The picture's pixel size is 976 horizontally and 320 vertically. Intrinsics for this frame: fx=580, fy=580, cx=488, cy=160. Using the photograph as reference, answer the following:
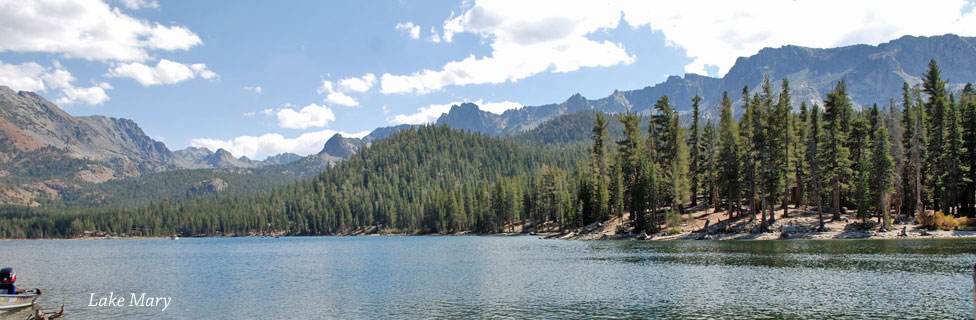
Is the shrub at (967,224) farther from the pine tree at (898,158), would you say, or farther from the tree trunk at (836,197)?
the tree trunk at (836,197)

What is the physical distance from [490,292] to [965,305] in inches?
1071

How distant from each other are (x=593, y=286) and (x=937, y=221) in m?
56.5

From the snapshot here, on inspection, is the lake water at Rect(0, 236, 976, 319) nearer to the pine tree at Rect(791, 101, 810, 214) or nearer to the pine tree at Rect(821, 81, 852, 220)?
the pine tree at Rect(821, 81, 852, 220)

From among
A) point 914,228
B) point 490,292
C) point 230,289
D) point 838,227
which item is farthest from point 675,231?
point 230,289

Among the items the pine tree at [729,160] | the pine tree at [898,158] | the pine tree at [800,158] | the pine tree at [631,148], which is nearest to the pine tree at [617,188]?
the pine tree at [631,148]

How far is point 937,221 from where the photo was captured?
71.9 m

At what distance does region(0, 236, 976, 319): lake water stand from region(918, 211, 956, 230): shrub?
937 centimetres

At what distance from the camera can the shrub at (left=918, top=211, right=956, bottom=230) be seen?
71500 mm

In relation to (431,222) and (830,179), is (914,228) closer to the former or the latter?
(830,179)

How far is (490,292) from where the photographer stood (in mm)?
41906

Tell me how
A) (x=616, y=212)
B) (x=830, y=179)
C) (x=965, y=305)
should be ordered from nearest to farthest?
(x=965, y=305) < (x=830, y=179) < (x=616, y=212)

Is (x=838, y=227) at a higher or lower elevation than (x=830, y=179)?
lower

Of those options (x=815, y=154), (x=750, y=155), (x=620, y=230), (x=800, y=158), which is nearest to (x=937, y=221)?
(x=815, y=154)

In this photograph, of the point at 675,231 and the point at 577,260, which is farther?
the point at 675,231
